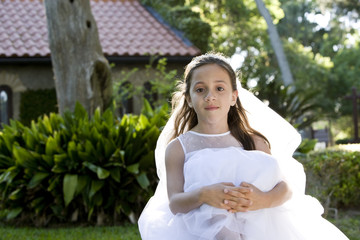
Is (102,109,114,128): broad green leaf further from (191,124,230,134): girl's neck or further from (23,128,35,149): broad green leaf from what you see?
(191,124,230,134): girl's neck

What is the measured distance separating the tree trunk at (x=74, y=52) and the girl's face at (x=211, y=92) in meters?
5.89

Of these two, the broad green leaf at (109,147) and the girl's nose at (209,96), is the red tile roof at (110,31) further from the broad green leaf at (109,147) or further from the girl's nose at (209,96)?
the girl's nose at (209,96)

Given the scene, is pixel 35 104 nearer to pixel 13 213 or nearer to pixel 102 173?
pixel 13 213

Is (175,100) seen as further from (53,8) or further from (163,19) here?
(163,19)

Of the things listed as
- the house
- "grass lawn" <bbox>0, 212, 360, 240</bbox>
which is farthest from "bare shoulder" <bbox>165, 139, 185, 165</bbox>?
the house

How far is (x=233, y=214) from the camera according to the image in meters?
2.59

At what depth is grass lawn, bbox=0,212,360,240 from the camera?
5.83 m

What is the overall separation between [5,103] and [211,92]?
558 inches

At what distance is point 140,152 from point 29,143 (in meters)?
1.52

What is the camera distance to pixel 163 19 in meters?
17.8

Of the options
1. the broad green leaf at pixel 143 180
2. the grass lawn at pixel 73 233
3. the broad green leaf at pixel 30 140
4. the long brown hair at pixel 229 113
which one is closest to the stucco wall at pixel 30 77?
the broad green leaf at pixel 30 140

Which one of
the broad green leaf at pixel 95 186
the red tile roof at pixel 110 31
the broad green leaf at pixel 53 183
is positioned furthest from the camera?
the red tile roof at pixel 110 31

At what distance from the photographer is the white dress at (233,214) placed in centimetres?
257

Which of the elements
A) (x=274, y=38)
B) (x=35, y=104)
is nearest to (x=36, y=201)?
(x=35, y=104)
